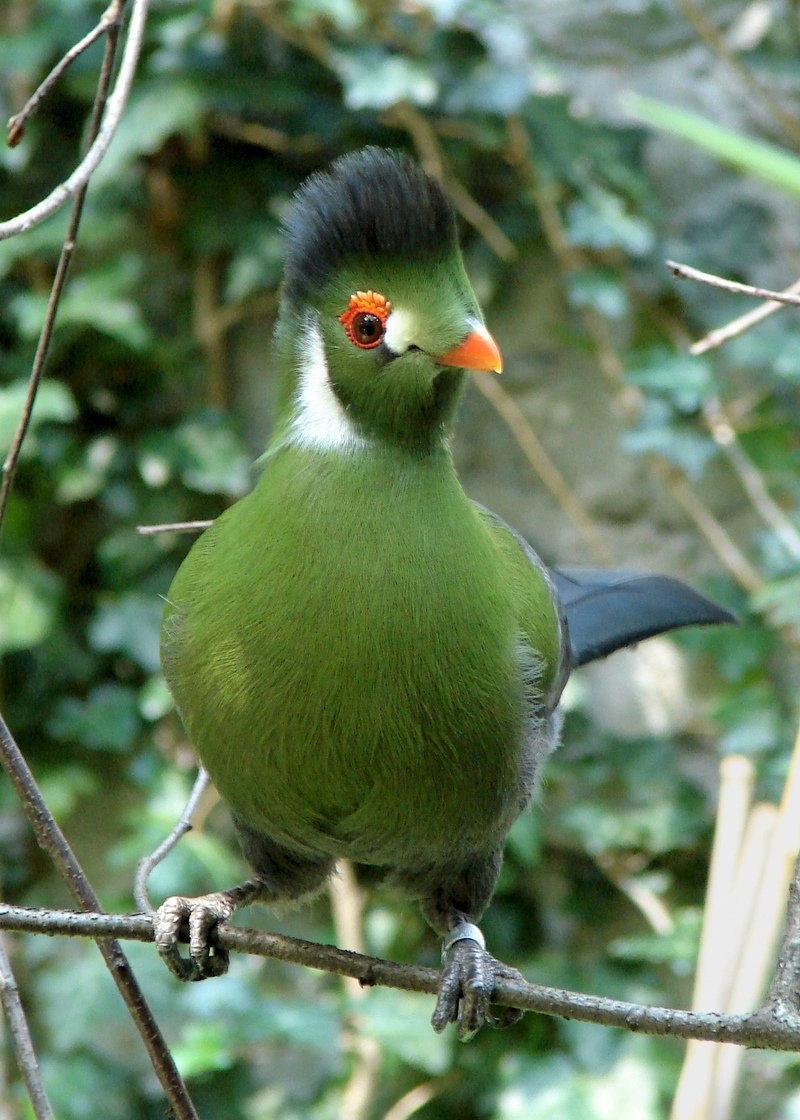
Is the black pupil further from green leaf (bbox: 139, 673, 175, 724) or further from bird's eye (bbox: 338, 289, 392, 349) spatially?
green leaf (bbox: 139, 673, 175, 724)

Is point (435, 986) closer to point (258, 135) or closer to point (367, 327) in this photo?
point (367, 327)

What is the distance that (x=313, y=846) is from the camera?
5.04ft

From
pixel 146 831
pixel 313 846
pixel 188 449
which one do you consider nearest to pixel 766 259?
pixel 188 449

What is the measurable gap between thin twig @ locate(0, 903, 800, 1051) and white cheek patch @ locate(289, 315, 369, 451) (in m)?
0.56

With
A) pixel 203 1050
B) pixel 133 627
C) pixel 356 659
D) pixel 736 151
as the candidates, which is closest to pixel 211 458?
pixel 133 627

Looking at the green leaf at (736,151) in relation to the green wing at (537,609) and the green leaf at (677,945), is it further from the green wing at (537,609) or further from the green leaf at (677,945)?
the green leaf at (677,945)

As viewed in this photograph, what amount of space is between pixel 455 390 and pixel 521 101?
2032 mm

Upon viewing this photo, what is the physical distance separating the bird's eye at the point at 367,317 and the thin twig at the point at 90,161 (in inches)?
13.7

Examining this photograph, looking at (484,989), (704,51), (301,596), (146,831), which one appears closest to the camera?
(301,596)

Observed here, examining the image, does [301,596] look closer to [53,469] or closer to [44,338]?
[44,338]

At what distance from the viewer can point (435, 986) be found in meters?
1.28

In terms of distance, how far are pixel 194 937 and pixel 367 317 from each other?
31.5 inches

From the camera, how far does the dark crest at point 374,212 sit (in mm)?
1388

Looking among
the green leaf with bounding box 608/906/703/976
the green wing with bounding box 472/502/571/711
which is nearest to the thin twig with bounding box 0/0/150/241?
the green wing with bounding box 472/502/571/711
